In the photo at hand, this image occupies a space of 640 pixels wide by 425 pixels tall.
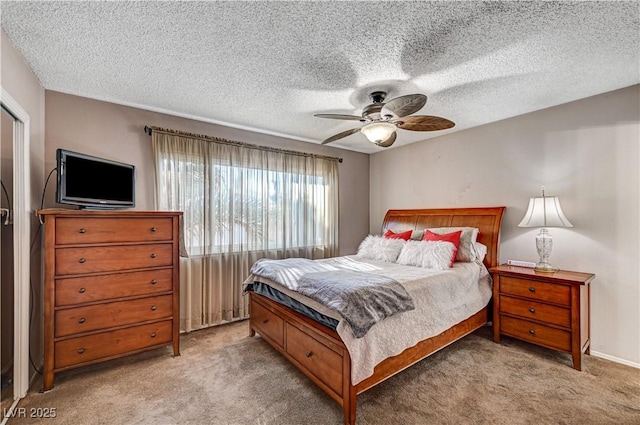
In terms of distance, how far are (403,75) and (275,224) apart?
256 cm

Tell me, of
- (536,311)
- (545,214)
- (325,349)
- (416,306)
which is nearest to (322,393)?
(325,349)

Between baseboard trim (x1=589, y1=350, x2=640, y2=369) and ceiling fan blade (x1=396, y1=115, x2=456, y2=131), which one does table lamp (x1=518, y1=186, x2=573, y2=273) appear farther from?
ceiling fan blade (x1=396, y1=115, x2=456, y2=131)

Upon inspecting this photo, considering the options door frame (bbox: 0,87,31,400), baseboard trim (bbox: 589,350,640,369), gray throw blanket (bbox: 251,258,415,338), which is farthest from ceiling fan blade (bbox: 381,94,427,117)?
baseboard trim (bbox: 589,350,640,369)

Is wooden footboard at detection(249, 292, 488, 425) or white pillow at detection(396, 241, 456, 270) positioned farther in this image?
Result: white pillow at detection(396, 241, 456, 270)

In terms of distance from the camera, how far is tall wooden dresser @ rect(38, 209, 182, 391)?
2.21 meters

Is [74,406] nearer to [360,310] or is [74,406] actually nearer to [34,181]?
[34,181]

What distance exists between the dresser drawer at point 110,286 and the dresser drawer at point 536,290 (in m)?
3.44

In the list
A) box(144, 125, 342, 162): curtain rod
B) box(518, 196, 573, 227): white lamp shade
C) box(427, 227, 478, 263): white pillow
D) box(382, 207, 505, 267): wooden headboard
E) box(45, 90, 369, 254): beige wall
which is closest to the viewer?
box(45, 90, 369, 254): beige wall

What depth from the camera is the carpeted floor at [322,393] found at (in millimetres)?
1918

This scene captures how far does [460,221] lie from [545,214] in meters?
1.01

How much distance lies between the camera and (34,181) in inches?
95.9

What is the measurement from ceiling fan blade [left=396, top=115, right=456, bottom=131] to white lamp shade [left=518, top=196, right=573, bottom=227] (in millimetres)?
1405

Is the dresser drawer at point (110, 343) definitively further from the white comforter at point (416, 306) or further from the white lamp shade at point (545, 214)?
the white lamp shade at point (545, 214)

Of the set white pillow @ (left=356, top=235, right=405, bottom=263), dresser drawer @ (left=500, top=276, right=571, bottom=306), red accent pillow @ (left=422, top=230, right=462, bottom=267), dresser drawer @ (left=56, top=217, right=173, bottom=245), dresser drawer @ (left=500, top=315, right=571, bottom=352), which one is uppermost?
dresser drawer @ (left=56, top=217, right=173, bottom=245)
